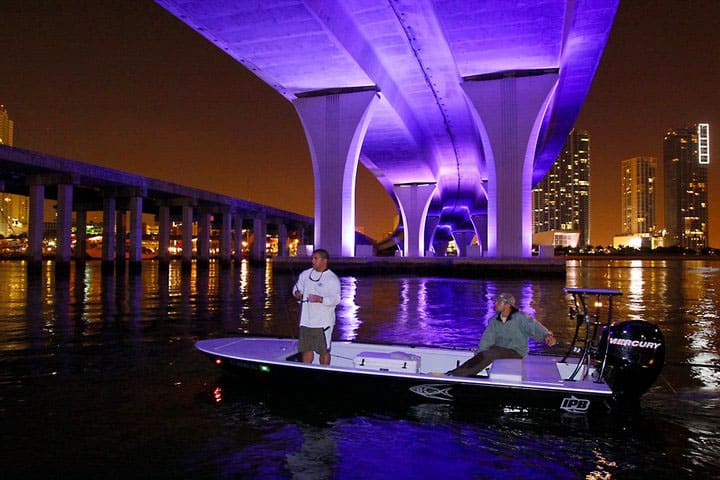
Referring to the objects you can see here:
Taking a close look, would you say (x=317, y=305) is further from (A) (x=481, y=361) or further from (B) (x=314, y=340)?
(A) (x=481, y=361)

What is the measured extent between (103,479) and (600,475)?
4757mm

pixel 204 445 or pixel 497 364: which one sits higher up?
pixel 497 364

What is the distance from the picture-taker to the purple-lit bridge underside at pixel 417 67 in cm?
3228

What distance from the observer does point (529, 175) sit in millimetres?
40031

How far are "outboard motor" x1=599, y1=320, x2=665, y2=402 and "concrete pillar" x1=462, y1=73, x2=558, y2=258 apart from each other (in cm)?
3339

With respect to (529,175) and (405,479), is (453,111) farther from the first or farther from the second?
(405,479)

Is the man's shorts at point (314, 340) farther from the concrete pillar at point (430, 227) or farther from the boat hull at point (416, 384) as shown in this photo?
the concrete pillar at point (430, 227)

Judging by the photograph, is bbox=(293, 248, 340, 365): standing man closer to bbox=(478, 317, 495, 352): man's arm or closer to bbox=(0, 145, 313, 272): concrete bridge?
bbox=(478, 317, 495, 352): man's arm

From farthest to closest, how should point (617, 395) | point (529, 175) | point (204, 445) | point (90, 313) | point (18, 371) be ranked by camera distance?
point (529, 175), point (90, 313), point (18, 371), point (617, 395), point (204, 445)

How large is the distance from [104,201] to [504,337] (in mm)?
53927

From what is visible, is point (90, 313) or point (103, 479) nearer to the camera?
point (103, 479)

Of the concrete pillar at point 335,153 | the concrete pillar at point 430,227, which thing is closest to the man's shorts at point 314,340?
the concrete pillar at point 335,153

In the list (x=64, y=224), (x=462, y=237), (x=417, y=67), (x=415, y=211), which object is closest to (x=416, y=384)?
(x=417, y=67)

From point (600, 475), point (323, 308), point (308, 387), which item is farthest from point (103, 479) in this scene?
point (600, 475)
